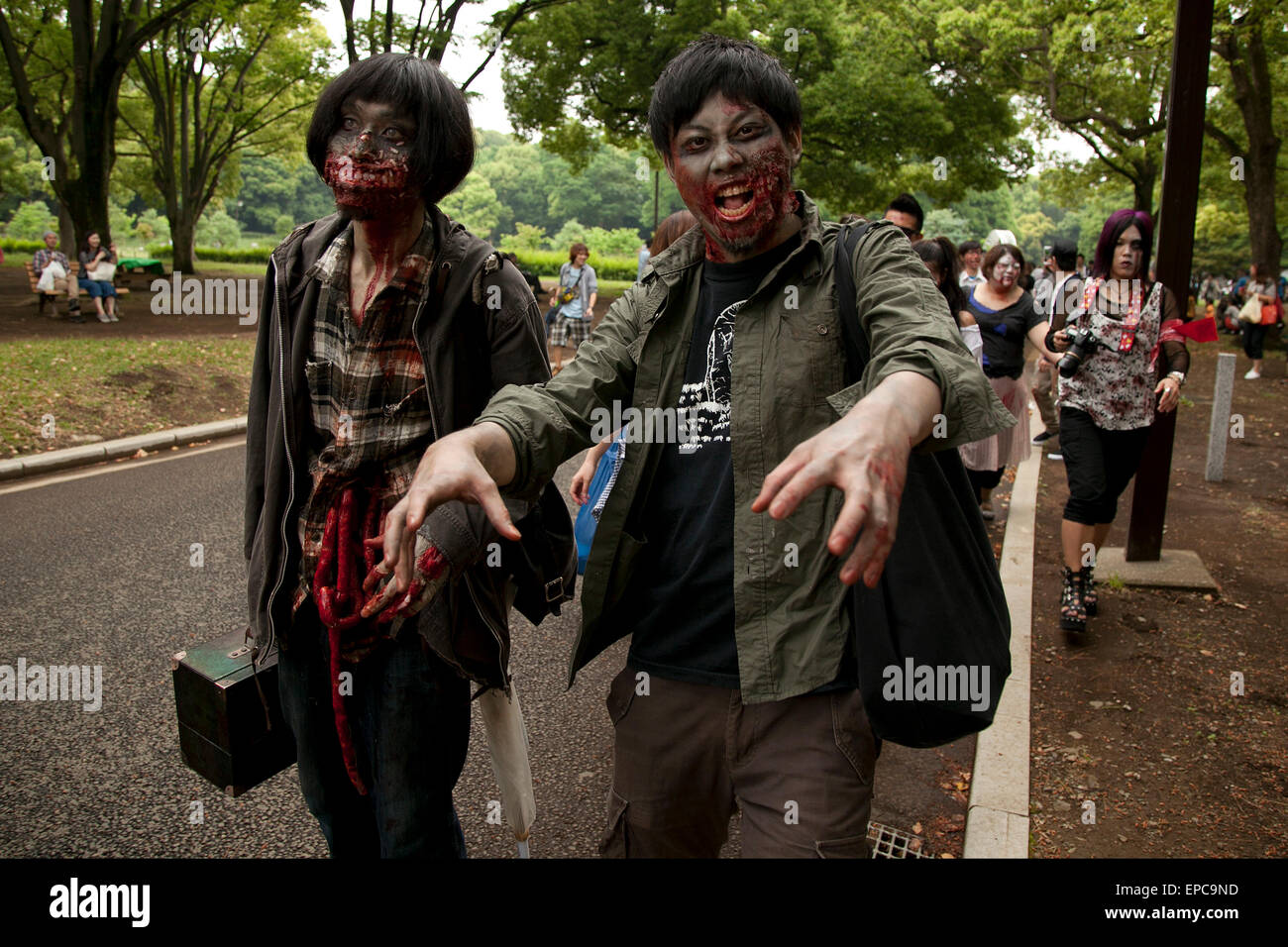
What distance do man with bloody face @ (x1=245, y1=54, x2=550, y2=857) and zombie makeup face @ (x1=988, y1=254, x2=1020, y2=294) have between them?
543cm

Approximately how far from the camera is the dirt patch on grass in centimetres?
348

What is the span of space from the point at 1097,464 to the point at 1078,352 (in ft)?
1.96

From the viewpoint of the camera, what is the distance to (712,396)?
2115 millimetres

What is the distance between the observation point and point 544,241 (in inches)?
2815

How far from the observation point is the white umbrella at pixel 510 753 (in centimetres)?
263

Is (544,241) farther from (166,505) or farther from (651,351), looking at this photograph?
(651,351)

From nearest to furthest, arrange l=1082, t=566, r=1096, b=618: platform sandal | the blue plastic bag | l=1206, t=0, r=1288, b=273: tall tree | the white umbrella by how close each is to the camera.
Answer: the white umbrella, the blue plastic bag, l=1082, t=566, r=1096, b=618: platform sandal, l=1206, t=0, r=1288, b=273: tall tree

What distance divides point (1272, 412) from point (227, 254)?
5235 centimetres

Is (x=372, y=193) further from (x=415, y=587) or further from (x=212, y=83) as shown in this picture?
(x=212, y=83)

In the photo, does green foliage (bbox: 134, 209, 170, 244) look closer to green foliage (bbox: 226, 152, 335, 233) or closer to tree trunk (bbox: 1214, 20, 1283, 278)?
green foliage (bbox: 226, 152, 335, 233)

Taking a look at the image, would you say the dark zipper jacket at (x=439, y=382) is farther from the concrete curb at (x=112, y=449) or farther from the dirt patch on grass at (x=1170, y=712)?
the concrete curb at (x=112, y=449)

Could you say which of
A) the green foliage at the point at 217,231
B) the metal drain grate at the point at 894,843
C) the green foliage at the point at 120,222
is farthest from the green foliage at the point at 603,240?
the metal drain grate at the point at 894,843

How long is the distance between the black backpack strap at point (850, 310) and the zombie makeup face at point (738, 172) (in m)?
0.17

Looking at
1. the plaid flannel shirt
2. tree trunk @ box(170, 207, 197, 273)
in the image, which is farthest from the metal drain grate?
tree trunk @ box(170, 207, 197, 273)
